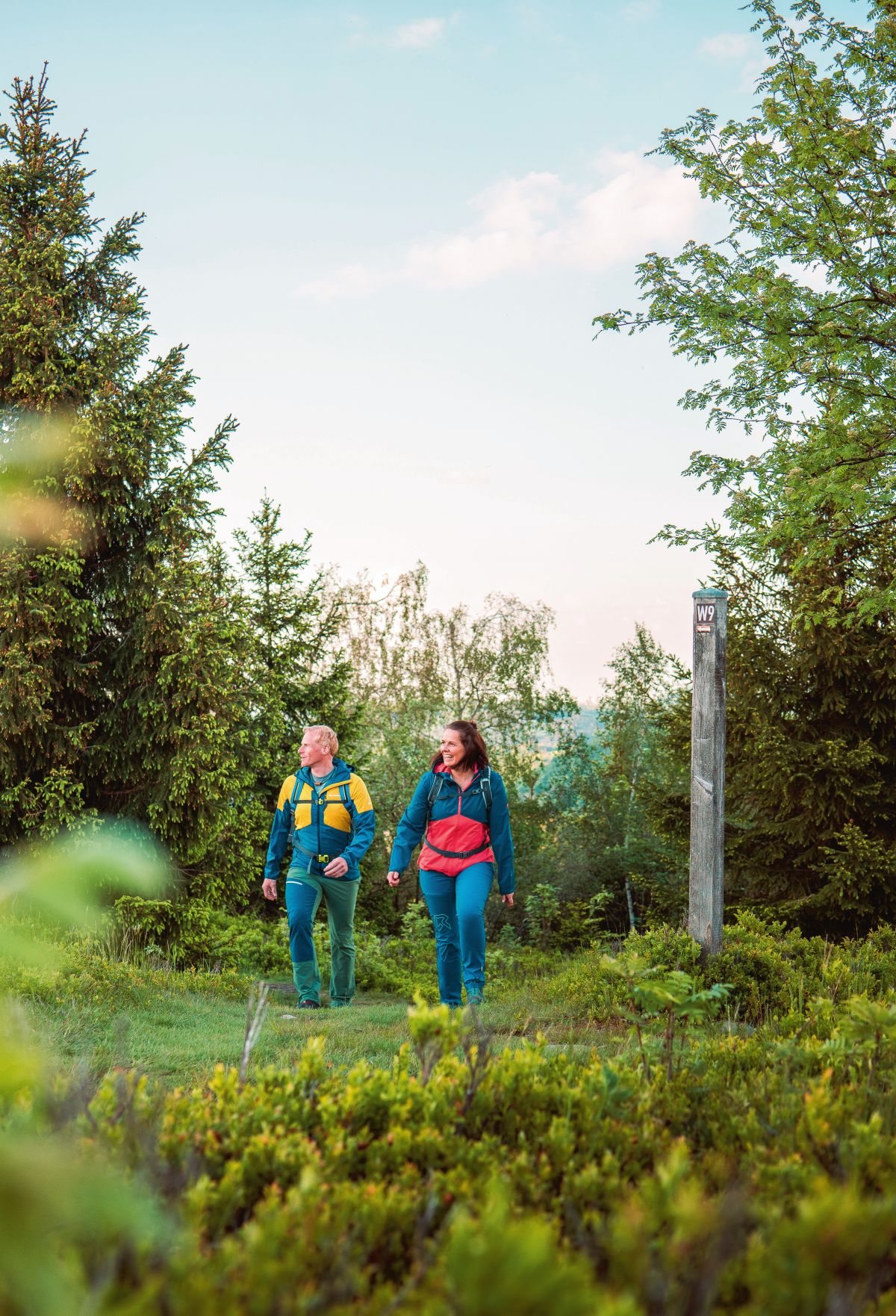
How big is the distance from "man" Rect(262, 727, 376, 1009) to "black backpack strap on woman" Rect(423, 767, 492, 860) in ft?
2.13

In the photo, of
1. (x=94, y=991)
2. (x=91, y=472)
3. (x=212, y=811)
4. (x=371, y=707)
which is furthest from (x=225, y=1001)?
(x=371, y=707)

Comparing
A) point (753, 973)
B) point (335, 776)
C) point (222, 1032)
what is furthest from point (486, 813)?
point (753, 973)

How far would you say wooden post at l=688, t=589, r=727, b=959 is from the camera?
6730mm

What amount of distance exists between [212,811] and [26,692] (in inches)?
93.7

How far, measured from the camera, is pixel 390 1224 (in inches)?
72.0

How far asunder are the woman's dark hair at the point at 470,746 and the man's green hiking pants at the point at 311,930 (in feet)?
4.54

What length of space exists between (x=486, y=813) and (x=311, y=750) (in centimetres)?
134

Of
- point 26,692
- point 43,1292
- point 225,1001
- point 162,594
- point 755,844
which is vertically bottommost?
point 225,1001

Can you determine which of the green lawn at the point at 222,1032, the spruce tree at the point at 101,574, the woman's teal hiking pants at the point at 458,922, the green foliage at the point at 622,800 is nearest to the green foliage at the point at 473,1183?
the green lawn at the point at 222,1032

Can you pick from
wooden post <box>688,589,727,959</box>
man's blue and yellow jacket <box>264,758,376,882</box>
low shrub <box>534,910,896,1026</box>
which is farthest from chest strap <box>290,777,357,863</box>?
wooden post <box>688,589,727,959</box>

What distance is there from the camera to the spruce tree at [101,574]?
9.24 m

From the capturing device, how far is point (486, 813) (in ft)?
18.4

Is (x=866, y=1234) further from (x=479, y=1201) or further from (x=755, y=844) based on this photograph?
(x=755, y=844)

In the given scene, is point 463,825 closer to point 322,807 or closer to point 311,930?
point 322,807
